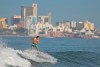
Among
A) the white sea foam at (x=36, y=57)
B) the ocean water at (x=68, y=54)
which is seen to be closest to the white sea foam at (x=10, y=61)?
the ocean water at (x=68, y=54)

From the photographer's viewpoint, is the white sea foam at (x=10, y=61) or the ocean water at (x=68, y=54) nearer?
the white sea foam at (x=10, y=61)

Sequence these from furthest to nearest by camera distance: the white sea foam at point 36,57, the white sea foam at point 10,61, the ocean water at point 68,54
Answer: the ocean water at point 68,54, the white sea foam at point 36,57, the white sea foam at point 10,61

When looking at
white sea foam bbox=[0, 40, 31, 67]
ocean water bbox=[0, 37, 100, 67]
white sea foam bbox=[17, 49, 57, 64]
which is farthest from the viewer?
ocean water bbox=[0, 37, 100, 67]

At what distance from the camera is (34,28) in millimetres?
185875

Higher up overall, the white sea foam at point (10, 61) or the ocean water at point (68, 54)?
the white sea foam at point (10, 61)

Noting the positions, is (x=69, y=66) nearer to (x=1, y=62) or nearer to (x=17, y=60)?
(x=17, y=60)

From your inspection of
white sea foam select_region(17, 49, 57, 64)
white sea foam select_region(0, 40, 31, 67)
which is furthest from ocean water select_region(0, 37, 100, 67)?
white sea foam select_region(17, 49, 57, 64)

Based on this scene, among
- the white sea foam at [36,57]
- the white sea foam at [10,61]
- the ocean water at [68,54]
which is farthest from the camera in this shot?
the ocean water at [68,54]

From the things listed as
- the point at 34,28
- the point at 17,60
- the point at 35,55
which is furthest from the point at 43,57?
the point at 34,28

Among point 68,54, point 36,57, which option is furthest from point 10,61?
point 68,54

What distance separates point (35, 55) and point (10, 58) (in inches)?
220

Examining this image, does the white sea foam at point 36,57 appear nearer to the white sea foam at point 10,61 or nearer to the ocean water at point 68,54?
the ocean water at point 68,54

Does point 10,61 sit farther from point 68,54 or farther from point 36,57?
point 68,54

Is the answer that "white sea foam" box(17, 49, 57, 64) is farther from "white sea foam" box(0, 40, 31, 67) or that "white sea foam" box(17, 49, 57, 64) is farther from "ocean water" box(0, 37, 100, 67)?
"white sea foam" box(0, 40, 31, 67)
